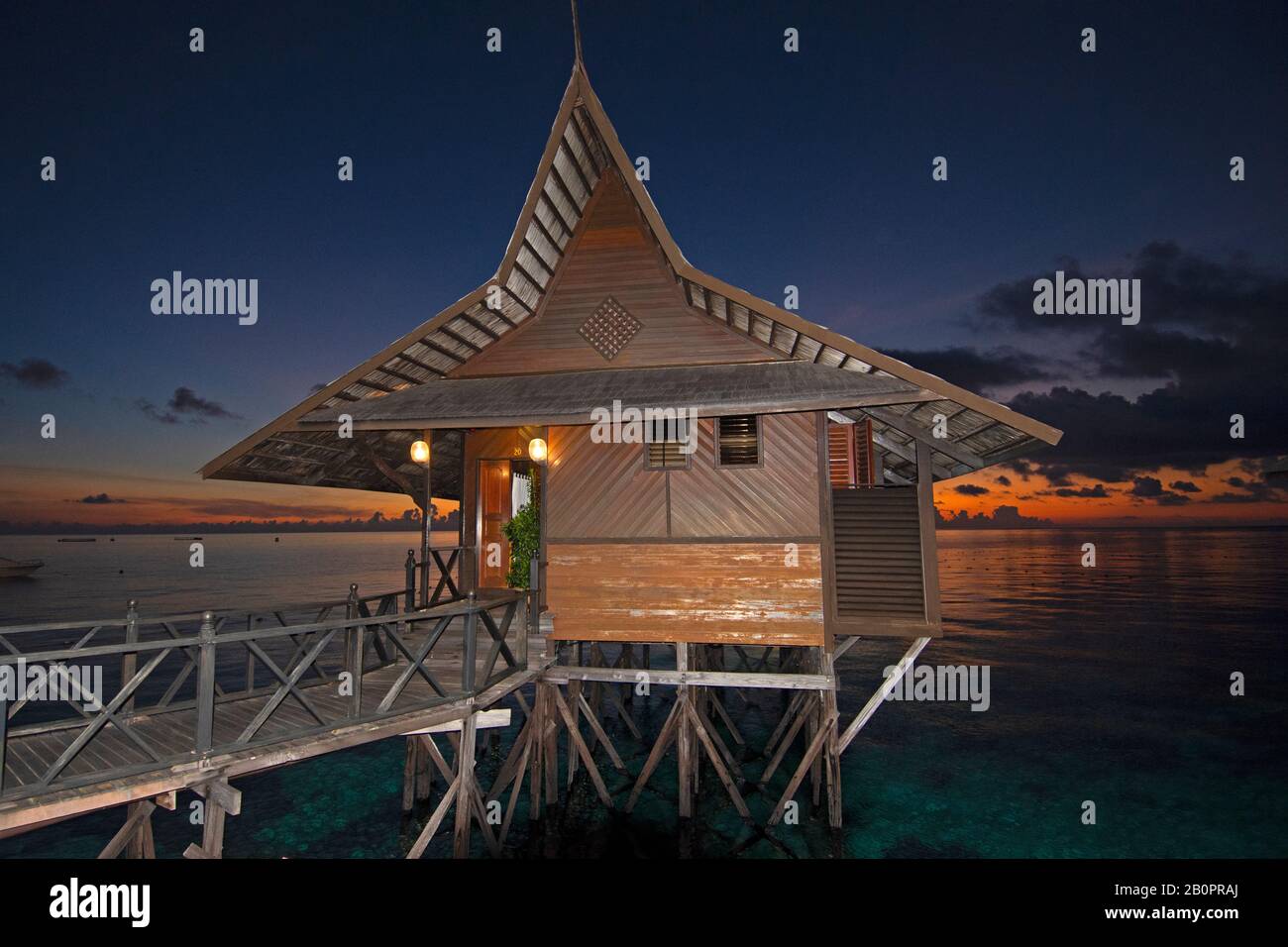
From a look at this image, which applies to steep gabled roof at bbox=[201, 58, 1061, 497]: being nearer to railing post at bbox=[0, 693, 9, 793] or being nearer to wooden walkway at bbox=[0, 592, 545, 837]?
wooden walkway at bbox=[0, 592, 545, 837]

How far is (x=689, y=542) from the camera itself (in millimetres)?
10594

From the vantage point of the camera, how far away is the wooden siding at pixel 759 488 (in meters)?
10.3

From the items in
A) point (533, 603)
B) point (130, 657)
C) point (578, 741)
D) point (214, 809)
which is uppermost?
point (130, 657)

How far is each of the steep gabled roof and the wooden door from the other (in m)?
3.26

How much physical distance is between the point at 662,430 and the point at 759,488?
75.5 inches

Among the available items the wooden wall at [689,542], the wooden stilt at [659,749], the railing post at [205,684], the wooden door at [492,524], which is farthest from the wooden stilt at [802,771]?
the railing post at [205,684]

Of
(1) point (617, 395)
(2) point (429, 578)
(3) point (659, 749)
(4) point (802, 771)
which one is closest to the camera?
(1) point (617, 395)

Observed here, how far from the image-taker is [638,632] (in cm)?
1072

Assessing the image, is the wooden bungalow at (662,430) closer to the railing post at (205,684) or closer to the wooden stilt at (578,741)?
the wooden stilt at (578,741)

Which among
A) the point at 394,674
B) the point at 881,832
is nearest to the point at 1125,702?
the point at 881,832

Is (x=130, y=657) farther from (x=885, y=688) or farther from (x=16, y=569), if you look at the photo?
(x=16, y=569)

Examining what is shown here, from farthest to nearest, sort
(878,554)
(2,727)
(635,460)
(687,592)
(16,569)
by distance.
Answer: (16,569) → (635,460) → (878,554) → (687,592) → (2,727)

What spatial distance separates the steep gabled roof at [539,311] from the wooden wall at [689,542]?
5.10ft

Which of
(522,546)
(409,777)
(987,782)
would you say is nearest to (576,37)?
(522,546)
